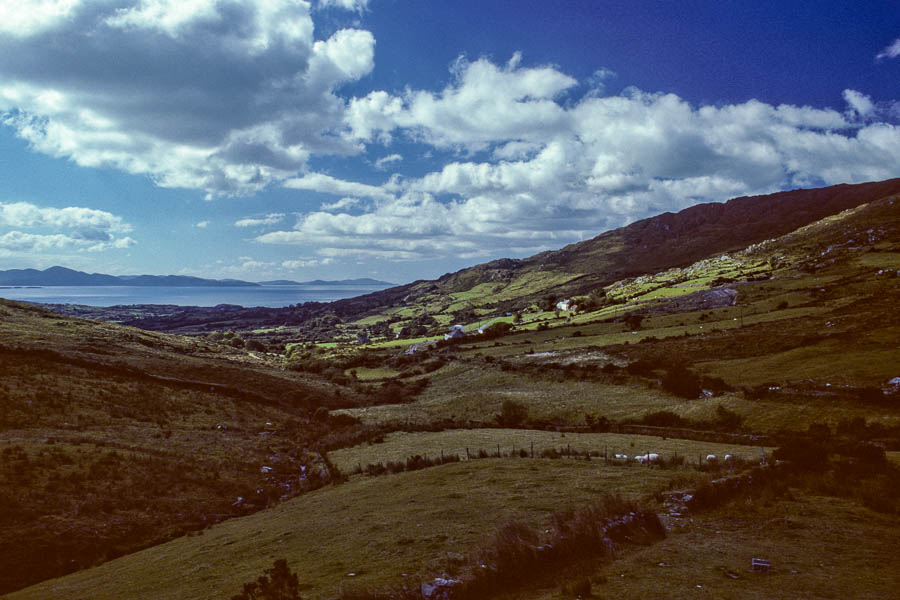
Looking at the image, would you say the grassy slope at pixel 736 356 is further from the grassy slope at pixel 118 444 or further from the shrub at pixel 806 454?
the grassy slope at pixel 118 444

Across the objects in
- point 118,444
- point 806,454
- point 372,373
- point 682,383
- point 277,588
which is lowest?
point 372,373

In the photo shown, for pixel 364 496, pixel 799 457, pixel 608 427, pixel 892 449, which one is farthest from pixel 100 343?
pixel 892 449

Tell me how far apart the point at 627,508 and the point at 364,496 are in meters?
12.1

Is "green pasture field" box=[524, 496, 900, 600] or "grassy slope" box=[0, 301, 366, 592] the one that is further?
"grassy slope" box=[0, 301, 366, 592]

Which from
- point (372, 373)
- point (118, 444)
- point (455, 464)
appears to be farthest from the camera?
point (372, 373)

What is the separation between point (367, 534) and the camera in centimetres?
1565

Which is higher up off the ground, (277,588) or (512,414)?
(277,588)

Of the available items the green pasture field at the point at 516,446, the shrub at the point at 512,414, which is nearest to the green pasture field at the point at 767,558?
the green pasture field at the point at 516,446

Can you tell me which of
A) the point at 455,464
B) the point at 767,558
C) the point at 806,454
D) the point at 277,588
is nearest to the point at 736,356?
the point at 806,454

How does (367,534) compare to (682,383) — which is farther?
(682,383)

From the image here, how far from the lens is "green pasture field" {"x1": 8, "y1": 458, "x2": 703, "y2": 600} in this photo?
42.9ft

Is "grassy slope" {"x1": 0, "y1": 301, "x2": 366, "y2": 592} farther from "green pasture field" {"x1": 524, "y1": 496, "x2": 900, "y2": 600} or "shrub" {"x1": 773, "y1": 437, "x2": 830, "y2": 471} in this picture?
"shrub" {"x1": 773, "y1": 437, "x2": 830, "y2": 471}

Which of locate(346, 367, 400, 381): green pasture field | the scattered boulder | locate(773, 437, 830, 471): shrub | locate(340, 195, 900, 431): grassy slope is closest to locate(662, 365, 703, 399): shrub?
locate(340, 195, 900, 431): grassy slope

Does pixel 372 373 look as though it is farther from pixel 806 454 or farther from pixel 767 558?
pixel 767 558
